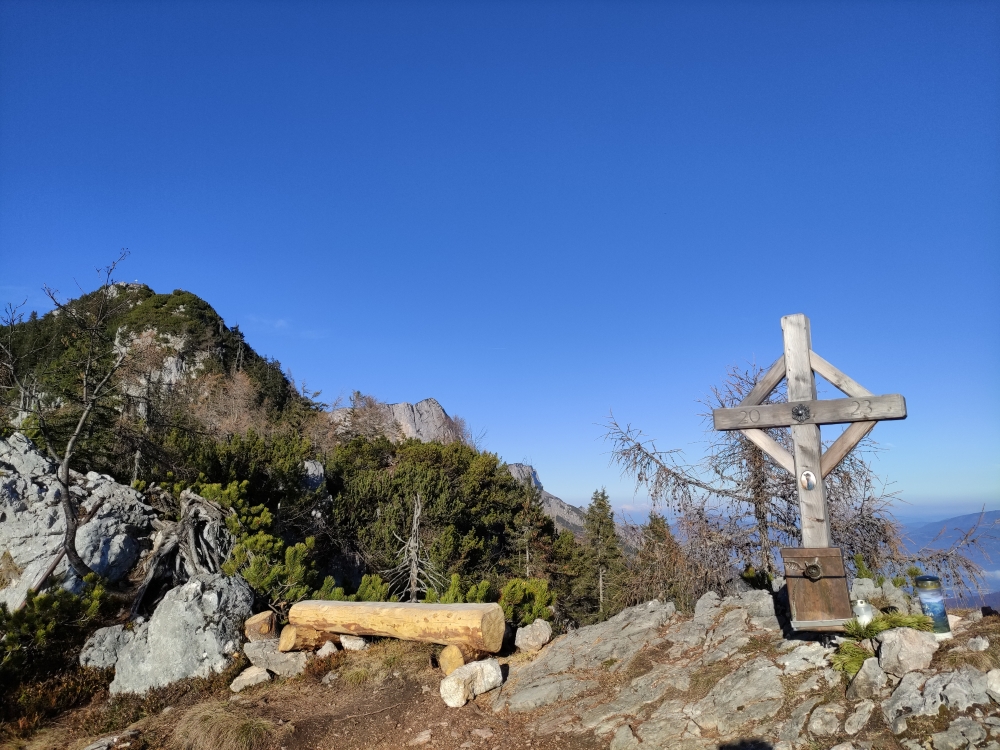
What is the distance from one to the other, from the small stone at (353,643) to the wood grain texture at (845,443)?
6876 millimetres

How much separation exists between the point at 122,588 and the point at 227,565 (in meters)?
2.06

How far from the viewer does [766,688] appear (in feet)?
17.1

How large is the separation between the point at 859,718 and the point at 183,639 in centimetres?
828

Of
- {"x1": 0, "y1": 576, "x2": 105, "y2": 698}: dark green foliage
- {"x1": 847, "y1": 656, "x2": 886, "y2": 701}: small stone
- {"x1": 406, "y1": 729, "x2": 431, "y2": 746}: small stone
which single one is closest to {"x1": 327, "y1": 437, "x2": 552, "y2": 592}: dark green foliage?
{"x1": 0, "y1": 576, "x2": 105, "y2": 698}: dark green foliage

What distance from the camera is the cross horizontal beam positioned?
527 cm

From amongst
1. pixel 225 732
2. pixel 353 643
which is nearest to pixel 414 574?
pixel 353 643

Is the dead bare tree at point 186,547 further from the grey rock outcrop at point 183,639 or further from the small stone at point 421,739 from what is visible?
the small stone at point 421,739

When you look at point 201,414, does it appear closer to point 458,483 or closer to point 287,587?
point 458,483

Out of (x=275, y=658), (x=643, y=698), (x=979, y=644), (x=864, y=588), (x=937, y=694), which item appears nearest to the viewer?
(x=937, y=694)

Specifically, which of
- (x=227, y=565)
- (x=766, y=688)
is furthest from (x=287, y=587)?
(x=766, y=688)

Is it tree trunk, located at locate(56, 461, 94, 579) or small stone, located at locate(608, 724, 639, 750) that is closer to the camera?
small stone, located at locate(608, 724, 639, 750)

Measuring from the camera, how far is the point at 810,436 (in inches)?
224

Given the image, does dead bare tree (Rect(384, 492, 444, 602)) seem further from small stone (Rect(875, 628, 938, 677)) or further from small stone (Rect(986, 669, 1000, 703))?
small stone (Rect(986, 669, 1000, 703))

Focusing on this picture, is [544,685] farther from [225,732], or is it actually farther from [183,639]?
[183,639]
